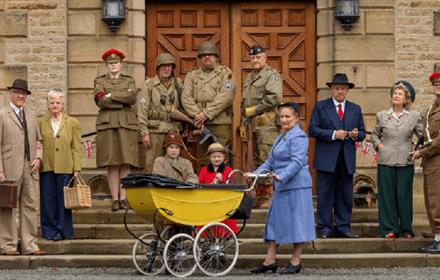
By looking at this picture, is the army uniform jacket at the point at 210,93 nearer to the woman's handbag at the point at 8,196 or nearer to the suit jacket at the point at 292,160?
the suit jacket at the point at 292,160

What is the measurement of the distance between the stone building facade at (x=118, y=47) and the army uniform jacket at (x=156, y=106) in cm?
134

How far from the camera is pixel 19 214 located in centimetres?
1532

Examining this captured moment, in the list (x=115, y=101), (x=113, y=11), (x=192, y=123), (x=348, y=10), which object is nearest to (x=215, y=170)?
(x=192, y=123)

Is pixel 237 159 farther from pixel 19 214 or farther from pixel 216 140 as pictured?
pixel 19 214

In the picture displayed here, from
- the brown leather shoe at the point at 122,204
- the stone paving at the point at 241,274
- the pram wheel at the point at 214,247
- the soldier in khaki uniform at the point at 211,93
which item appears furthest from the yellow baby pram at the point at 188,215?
the soldier in khaki uniform at the point at 211,93

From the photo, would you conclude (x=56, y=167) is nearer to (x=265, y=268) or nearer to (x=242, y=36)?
(x=265, y=268)

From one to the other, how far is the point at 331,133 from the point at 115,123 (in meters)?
2.92

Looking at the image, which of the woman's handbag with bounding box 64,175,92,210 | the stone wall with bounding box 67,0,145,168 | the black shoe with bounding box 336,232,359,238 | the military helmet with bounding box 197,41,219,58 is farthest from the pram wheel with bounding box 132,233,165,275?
the stone wall with bounding box 67,0,145,168

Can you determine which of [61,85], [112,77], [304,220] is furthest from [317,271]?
[61,85]

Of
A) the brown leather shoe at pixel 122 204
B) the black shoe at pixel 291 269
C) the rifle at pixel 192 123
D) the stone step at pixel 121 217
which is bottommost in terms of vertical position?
the black shoe at pixel 291 269

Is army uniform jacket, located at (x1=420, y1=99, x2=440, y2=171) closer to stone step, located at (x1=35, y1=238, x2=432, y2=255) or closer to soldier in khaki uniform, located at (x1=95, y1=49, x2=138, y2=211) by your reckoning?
stone step, located at (x1=35, y1=238, x2=432, y2=255)

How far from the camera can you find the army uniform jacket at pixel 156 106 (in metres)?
16.5

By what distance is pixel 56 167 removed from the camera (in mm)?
15492

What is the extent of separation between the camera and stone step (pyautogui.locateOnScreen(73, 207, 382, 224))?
1609cm
